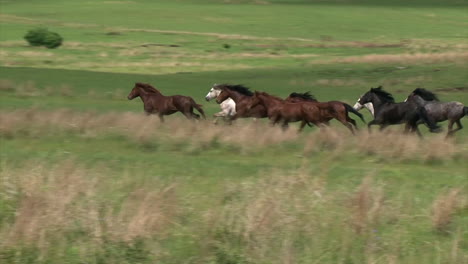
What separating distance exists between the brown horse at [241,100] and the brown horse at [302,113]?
49cm

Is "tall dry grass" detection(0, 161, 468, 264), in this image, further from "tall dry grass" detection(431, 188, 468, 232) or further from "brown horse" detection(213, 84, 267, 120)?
"brown horse" detection(213, 84, 267, 120)

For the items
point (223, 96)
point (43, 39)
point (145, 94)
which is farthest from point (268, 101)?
point (43, 39)

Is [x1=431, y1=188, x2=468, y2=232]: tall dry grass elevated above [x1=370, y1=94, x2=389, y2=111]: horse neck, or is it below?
above

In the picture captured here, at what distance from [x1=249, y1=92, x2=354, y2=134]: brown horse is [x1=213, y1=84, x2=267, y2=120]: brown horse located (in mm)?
489

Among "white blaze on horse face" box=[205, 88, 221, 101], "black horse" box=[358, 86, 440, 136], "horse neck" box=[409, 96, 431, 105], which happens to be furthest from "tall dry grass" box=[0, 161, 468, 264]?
"white blaze on horse face" box=[205, 88, 221, 101]

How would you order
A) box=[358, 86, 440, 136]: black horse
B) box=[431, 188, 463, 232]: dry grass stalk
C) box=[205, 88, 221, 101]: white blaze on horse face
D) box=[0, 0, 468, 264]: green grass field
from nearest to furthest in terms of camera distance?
box=[0, 0, 468, 264]: green grass field < box=[431, 188, 463, 232]: dry grass stalk < box=[358, 86, 440, 136]: black horse < box=[205, 88, 221, 101]: white blaze on horse face

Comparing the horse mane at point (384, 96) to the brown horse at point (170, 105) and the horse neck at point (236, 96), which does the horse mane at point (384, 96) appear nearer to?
the horse neck at point (236, 96)

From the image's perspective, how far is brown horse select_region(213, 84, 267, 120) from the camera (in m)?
24.4

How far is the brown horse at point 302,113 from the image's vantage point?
23328 mm

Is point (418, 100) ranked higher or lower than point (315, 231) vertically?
lower

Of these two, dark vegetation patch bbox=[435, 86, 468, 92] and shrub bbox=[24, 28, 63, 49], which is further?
shrub bbox=[24, 28, 63, 49]

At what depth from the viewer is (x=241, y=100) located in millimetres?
24828

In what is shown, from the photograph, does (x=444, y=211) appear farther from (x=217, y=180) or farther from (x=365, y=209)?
(x=217, y=180)

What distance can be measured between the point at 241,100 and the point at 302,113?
6.92 feet
